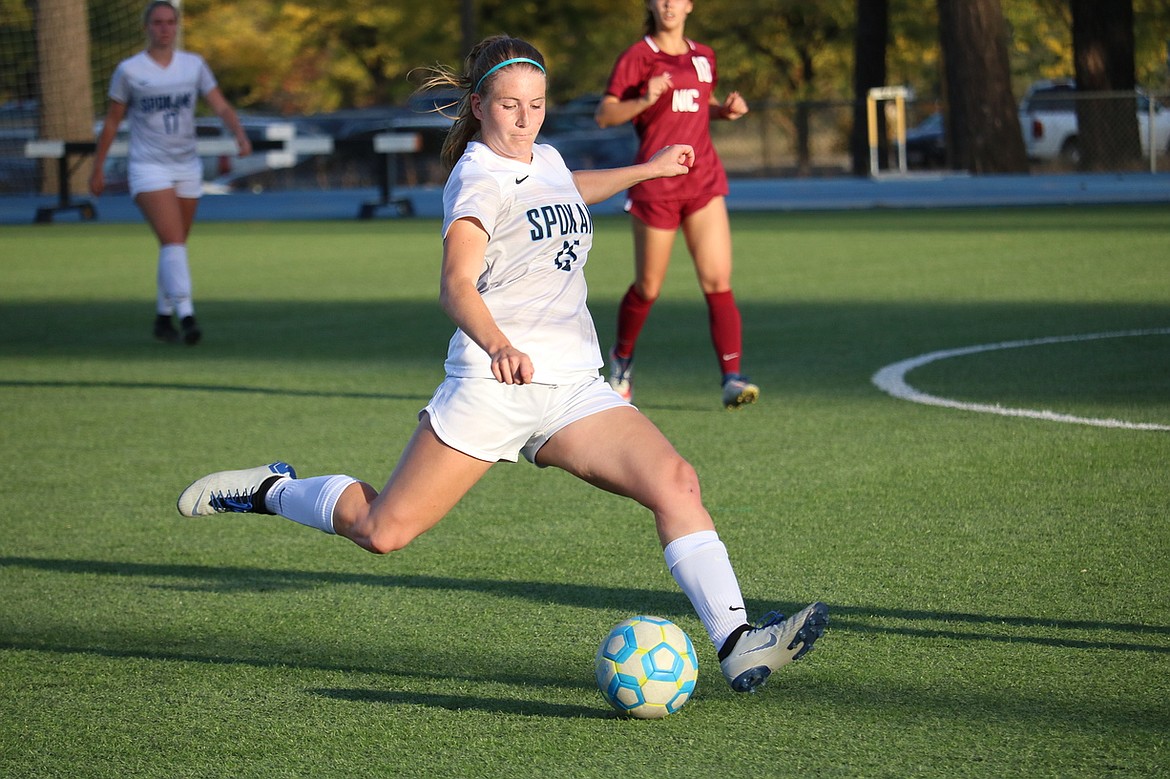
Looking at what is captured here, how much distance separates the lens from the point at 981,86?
27.7 m

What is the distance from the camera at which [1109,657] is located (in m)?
4.36

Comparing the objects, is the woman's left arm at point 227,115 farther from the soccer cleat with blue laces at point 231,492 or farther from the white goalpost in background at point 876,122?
the white goalpost in background at point 876,122

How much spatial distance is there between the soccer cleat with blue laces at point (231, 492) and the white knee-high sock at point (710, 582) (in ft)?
4.60

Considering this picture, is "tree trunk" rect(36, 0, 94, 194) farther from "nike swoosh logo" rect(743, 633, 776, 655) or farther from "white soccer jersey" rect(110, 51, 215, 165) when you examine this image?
"nike swoosh logo" rect(743, 633, 776, 655)

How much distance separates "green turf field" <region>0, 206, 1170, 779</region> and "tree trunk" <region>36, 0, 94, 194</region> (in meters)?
20.8

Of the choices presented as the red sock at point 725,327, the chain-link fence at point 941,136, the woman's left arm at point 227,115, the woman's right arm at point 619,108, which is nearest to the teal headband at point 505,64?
the woman's right arm at point 619,108

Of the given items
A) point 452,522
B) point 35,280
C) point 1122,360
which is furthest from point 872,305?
point 35,280

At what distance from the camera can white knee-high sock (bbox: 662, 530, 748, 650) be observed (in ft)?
13.4

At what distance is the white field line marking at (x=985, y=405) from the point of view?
25.3 ft

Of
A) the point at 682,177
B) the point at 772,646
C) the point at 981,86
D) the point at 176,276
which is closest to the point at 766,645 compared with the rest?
the point at 772,646

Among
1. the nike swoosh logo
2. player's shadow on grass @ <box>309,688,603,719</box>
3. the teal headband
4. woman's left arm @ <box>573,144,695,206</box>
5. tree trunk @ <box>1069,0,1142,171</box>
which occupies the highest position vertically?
tree trunk @ <box>1069,0,1142,171</box>

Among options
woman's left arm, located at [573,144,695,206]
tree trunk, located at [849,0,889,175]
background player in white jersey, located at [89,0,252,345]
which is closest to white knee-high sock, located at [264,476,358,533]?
woman's left arm, located at [573,144,695,206]

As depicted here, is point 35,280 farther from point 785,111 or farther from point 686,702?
point 785,111

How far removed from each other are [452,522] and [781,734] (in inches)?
108
